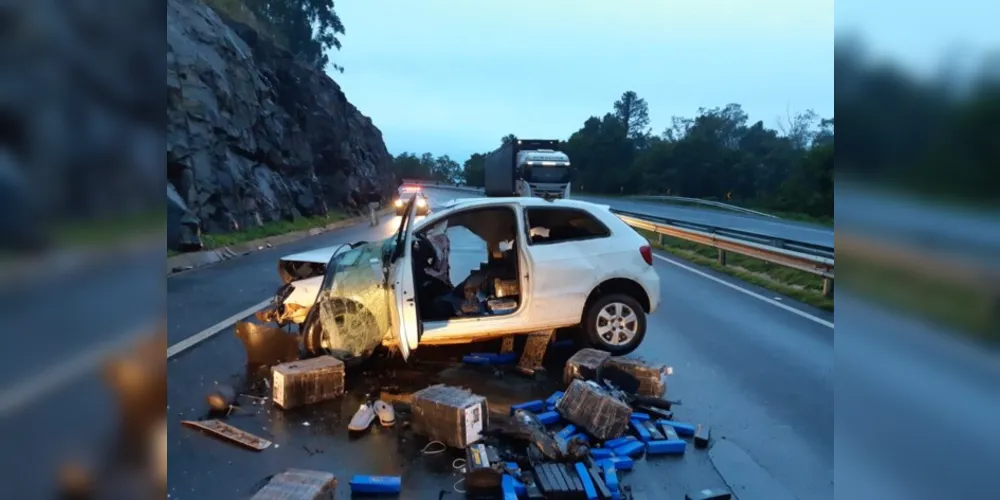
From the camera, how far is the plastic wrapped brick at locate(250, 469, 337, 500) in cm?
398

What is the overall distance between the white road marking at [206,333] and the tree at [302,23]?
5454 centimetres

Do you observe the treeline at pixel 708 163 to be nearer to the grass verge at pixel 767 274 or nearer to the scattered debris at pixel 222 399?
the grass verge at pixel 767 274

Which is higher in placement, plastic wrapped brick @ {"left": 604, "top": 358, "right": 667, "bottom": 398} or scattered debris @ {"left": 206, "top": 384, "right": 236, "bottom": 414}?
plastic wrapped brick @ {"left": 604, "top": 358, "right": 667, "bottom": 398}

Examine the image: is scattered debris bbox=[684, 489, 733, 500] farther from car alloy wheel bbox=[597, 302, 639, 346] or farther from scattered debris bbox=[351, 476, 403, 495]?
car alloy wheel bbox=[597, 302, 639, 346]

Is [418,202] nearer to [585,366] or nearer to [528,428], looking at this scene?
[585,366]

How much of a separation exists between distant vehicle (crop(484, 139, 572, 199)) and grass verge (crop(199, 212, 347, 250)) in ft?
31.8

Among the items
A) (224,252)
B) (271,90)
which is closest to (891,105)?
(224,252)

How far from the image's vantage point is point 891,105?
132cm

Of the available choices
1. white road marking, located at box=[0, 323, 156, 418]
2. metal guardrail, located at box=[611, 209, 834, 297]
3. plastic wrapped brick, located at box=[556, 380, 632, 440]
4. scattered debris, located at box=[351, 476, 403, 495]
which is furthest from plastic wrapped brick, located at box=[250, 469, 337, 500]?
metal guardrail, located at box=[611, 209, 834, 297]

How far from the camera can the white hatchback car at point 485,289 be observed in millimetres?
6961

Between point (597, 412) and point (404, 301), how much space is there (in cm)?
205

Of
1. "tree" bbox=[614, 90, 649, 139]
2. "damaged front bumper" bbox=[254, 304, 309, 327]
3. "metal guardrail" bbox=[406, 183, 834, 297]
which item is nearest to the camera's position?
"damaged front bumper" bbox=[254, 304, 309, 327]

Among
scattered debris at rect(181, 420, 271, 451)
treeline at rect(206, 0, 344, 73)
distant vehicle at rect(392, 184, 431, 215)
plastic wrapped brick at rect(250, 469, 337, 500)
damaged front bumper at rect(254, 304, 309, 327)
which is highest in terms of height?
treeline at rect(206, 0, 344, 73)

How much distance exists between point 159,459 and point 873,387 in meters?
1.37
